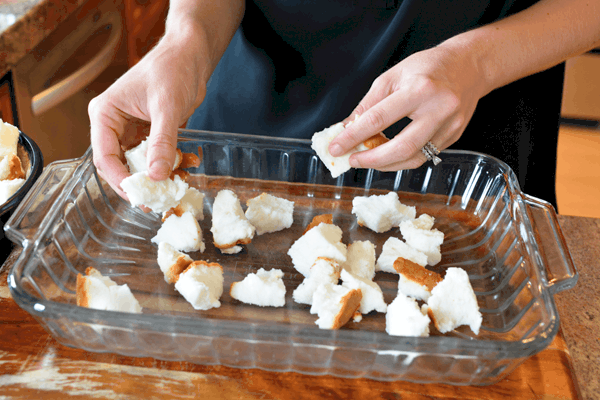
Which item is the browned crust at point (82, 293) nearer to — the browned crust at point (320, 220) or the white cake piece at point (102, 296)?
the white cake piece at point (102, 296)

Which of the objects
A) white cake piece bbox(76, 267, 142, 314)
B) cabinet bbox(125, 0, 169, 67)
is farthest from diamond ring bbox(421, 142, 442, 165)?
cabinet bbox(125, 0, 169, 67)

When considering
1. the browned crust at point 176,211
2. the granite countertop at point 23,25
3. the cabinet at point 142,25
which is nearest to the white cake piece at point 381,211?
the browned crust at point 176,211

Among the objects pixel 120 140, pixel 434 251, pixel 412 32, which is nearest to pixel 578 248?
pixel 434 251

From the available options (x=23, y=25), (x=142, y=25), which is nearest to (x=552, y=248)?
(x=23, y=25)

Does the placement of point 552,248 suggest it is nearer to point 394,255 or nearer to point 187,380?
point 394,255

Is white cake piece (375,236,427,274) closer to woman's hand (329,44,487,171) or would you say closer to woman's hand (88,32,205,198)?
woman's hand (329,44,487,171)

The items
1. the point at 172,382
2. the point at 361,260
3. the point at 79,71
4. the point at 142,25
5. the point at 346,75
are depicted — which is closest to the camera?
the point at 172,382

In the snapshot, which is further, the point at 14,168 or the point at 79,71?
the point at 79,71
